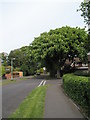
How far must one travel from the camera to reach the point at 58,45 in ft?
142

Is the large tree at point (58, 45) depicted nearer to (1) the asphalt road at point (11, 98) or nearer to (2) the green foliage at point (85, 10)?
(1) the asphalt road at point (11, 98)

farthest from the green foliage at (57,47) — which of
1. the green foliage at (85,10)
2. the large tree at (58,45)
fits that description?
the green foliage at (85,10)

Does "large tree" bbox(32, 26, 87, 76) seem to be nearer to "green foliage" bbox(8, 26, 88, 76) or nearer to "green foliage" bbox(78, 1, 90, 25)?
"green foliage" bbox(8, 26, 88, 76)

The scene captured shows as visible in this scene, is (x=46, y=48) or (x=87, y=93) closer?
(x=87, y=93)

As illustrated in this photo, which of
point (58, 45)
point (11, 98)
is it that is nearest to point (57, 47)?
point (58, 45)

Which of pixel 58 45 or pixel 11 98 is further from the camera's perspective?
pixel 58 45

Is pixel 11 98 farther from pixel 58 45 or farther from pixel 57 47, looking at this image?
pixel 58 45

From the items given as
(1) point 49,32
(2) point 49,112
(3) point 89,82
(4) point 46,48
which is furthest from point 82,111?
(1) point 49,32

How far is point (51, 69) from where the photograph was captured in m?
52.1

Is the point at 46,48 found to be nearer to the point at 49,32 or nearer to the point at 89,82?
the point at 49,32

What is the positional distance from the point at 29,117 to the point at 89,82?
250 cm

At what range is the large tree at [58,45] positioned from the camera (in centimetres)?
4378

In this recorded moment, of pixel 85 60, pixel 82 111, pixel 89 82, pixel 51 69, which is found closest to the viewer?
pixel 89 82

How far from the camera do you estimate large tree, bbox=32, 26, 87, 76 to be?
43781 mm
